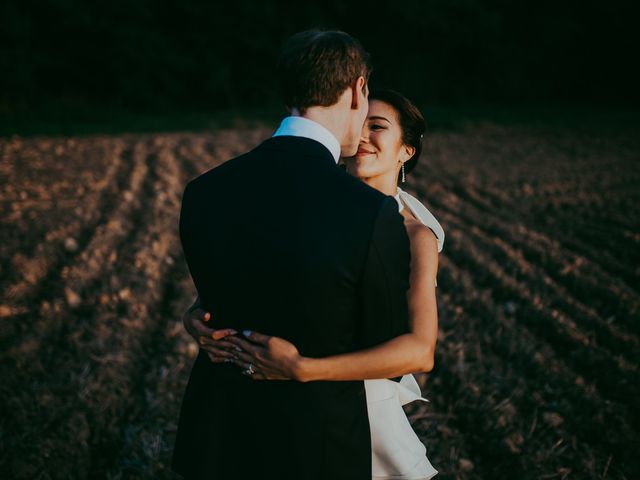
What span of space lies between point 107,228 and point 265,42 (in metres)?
22.7

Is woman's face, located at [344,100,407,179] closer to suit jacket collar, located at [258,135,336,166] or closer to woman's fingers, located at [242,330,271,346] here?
suit jacket collar, located at [258,135,336,166]

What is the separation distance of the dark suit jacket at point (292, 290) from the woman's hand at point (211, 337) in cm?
5

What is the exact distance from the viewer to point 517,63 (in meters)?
29.1

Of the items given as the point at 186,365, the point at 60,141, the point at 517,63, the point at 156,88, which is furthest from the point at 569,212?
the point at 517,63

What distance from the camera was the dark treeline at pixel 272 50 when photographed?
23.2 m

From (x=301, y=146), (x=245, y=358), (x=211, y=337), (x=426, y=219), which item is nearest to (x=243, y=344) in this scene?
(x=245, y=358)

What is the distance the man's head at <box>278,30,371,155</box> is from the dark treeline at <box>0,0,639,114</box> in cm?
2200

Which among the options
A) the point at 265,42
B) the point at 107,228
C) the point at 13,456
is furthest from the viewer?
the point at 265,42

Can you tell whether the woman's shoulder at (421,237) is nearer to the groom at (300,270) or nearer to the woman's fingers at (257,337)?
the groom at (300,270)

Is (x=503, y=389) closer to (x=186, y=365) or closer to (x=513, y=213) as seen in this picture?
(x=186, y=365)

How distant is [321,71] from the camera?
1517 mm

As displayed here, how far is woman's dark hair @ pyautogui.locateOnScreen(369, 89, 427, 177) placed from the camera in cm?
240

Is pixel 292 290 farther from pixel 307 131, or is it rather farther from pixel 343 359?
pixel 307 131

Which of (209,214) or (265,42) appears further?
(265,42)
